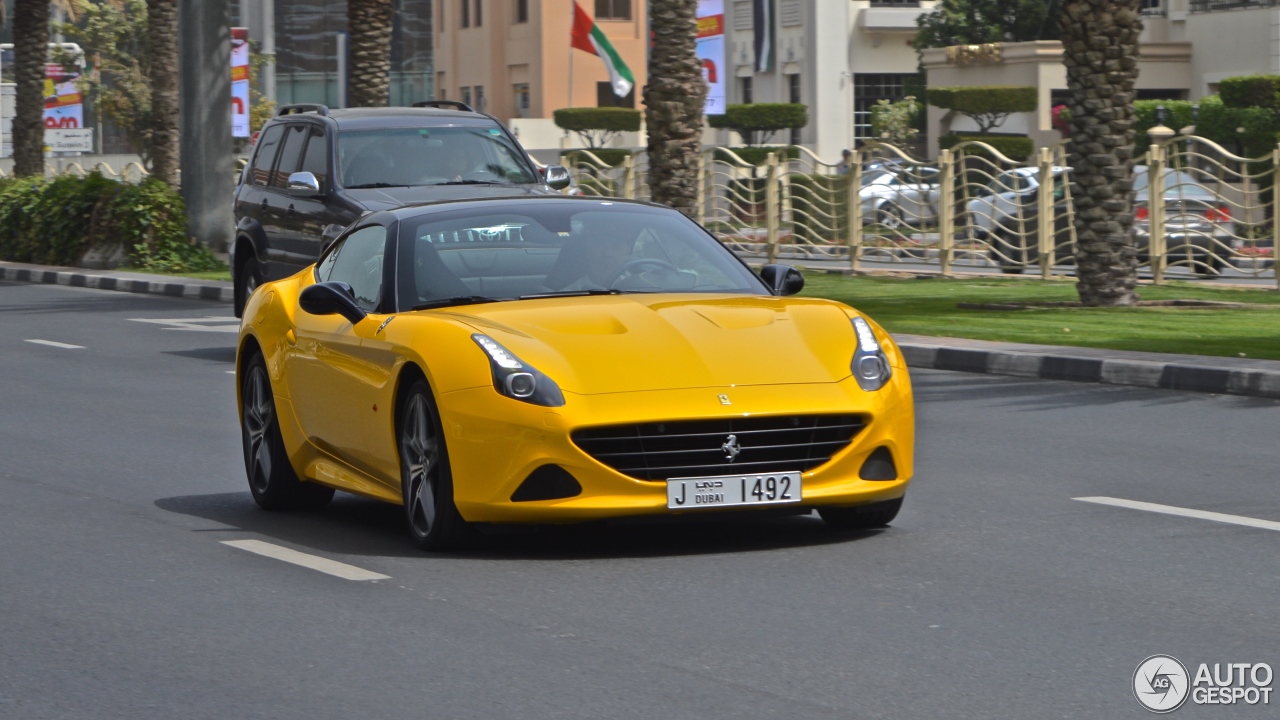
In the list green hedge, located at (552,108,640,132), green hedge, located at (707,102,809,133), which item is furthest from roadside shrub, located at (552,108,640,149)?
green hedge, located at (707,102,809,133)

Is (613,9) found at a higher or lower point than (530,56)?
higher

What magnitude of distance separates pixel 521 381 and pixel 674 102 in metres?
16.5

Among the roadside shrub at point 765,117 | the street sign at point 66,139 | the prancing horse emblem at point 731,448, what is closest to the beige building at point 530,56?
the roadside shrub at point 765,117

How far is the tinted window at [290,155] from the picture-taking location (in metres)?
17.0

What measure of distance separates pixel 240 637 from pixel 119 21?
212 feet

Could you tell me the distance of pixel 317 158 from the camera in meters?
16.5

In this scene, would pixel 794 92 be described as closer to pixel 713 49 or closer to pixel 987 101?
pixel 987 101

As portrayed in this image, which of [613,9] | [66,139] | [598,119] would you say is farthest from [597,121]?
[66,139]

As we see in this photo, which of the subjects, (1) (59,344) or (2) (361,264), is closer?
(2) (361,264)

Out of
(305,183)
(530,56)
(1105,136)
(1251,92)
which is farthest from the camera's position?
(530,56)

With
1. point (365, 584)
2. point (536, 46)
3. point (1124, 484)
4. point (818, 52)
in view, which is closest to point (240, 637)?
point (365, 584)

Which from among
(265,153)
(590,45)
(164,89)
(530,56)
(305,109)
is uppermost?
(530,56)

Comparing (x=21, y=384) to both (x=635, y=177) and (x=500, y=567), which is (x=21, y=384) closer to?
(x=500, y=567)

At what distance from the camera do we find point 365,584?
7.19 meters
